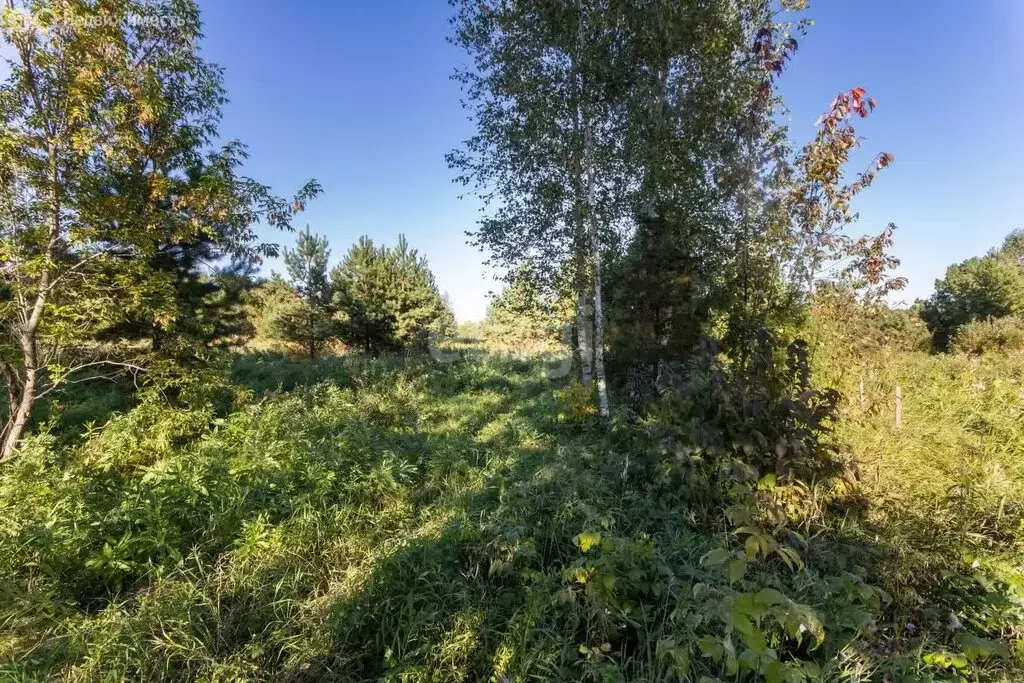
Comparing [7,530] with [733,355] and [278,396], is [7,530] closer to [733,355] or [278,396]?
[278,396]

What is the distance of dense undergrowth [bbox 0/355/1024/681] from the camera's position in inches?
79.4

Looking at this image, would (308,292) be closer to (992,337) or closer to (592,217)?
(592,217)

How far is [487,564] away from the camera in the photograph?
293cm

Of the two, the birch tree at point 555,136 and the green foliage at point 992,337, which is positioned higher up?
the birch tree at point 555,136

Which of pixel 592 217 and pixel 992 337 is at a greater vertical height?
pixel 592 217

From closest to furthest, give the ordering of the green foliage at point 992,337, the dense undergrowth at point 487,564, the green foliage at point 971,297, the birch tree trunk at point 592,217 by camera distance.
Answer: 1. the dense undergrowth at point 487,564
2. the birch tree trunk at point 592,217
3. the green foliage at point 992,337
4. the green foliage at point 971,297

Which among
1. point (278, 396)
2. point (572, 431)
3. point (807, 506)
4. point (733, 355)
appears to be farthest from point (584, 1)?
point (278, 396)

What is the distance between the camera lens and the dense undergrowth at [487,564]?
2018 millimetres

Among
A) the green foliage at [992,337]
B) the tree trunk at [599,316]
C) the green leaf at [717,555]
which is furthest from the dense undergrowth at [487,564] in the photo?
the green foliage at [992,337]

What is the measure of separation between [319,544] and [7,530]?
7.41 ft

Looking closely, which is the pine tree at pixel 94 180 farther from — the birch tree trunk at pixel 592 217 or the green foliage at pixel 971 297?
the green foliage at pixel 971 297

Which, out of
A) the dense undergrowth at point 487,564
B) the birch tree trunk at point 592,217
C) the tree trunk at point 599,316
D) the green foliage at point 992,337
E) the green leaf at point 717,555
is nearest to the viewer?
the green leaf at point 717,555

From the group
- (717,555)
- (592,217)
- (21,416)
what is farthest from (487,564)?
(21,416)

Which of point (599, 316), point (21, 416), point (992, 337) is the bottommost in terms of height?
point (992, 337)
